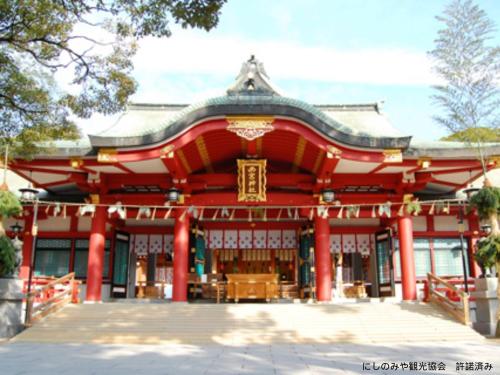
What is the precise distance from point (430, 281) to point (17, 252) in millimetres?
12788

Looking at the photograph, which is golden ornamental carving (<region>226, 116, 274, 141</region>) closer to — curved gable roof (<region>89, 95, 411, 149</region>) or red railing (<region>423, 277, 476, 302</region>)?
curved gable roof (<region>89, 95, 411, 149</region>)

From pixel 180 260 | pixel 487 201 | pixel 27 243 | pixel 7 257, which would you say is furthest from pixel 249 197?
pixel 27 243

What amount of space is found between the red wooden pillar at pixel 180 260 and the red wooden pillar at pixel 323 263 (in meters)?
4.50

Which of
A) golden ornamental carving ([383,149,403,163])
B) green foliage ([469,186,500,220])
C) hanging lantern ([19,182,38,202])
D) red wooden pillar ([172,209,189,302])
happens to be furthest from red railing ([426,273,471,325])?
hanging lantern ([19,182,38,202])

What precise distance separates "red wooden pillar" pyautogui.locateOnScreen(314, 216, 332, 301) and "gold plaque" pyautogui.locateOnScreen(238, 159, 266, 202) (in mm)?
2240

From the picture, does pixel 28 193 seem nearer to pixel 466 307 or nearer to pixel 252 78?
pixel 252 78

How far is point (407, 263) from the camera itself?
47.0 ft

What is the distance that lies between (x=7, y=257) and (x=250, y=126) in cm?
785

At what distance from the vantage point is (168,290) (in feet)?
71.9

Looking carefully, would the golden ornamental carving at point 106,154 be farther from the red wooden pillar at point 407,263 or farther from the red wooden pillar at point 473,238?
the red wooden pillar at point 473,238

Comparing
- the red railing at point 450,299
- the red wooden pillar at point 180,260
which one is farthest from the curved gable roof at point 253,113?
the red railing at point 450,299

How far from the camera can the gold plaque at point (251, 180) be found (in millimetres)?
14664

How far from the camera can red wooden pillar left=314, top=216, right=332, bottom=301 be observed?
1433cm

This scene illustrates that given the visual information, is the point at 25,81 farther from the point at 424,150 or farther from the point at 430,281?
the point at 430,281
